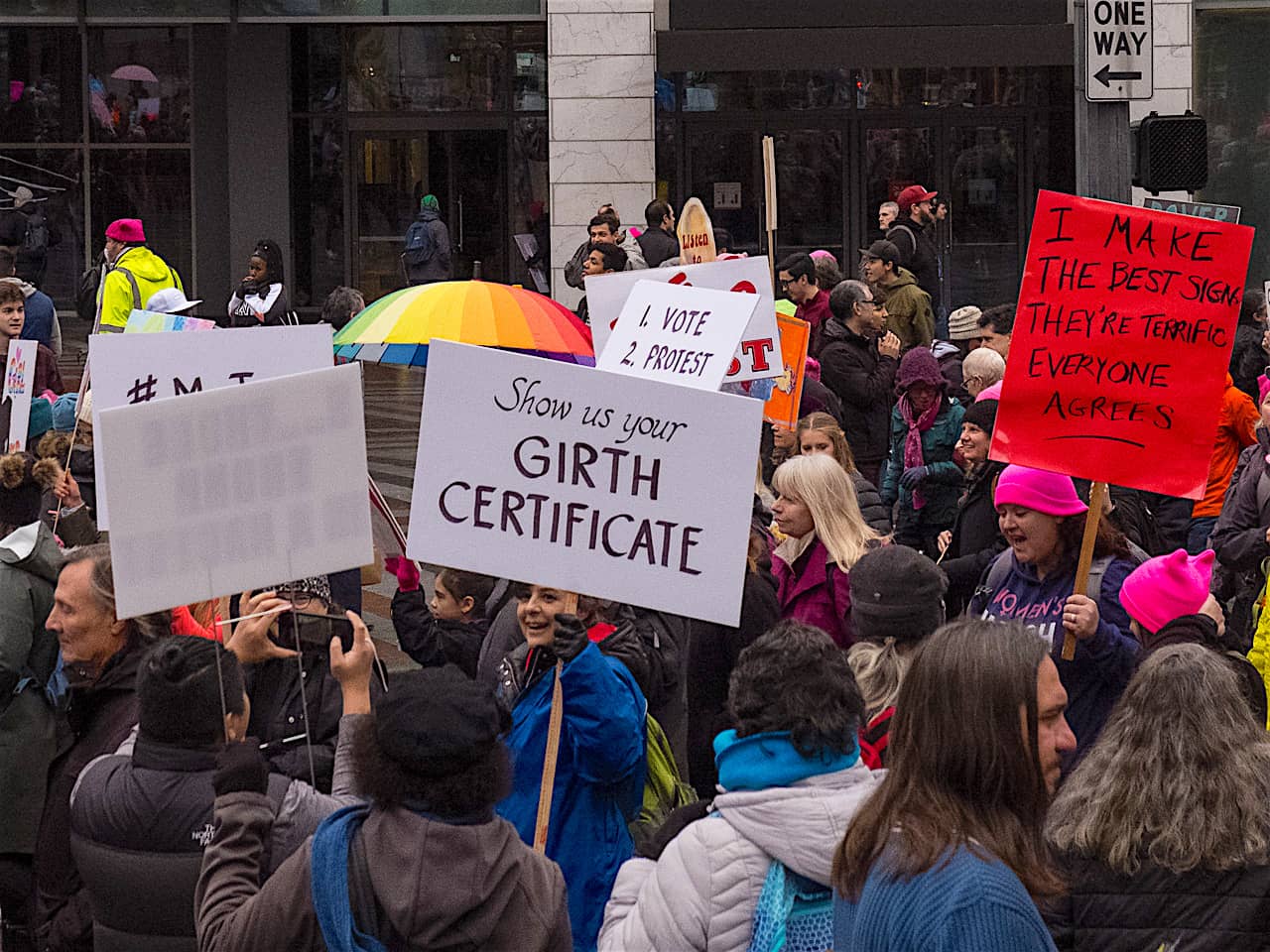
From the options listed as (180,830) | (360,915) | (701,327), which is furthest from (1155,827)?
(701,327)

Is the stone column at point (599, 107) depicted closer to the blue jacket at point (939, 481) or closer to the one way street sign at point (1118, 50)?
the one way street sign at point (1118, 50)

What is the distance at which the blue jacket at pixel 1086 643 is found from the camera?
5.00 metres

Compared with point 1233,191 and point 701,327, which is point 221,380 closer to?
point 701,327

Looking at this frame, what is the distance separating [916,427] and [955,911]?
627 centimetres

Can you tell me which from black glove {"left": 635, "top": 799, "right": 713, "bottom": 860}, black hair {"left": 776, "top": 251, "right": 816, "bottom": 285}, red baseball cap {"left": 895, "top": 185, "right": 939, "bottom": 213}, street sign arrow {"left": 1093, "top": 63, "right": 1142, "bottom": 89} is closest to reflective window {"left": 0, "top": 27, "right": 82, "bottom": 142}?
red baseball cap {"left": 895, "top": 185, "right": 939, "bottom": 213}

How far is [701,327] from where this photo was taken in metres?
6.18

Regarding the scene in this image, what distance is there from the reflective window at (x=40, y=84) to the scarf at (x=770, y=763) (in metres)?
23.8

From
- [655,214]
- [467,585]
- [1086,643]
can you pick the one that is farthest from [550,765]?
[655,214]

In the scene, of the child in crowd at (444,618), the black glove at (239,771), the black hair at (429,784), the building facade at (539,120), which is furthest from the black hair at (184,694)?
the building facade at (539,120)

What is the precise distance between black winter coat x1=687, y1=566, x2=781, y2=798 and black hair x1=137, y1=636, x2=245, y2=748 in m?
2.09

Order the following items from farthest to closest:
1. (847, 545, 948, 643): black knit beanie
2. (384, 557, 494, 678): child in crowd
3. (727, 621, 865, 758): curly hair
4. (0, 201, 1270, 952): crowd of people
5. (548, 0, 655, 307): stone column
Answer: (548, 0, 655, 307): stone column, (384, 557, 494, 678): child in crowd, (847, 545, 948, 643): black knit beanie, (727, 621, 865, 758): curly hair, (0, 201, 1270, 952): crowd of people

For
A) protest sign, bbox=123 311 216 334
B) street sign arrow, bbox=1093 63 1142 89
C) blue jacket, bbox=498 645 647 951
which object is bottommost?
blue jacket, bbox=498 645 647 951

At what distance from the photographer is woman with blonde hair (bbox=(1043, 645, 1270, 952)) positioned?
3.12 metres

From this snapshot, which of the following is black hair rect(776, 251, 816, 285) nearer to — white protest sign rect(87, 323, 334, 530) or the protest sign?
the protest sign
